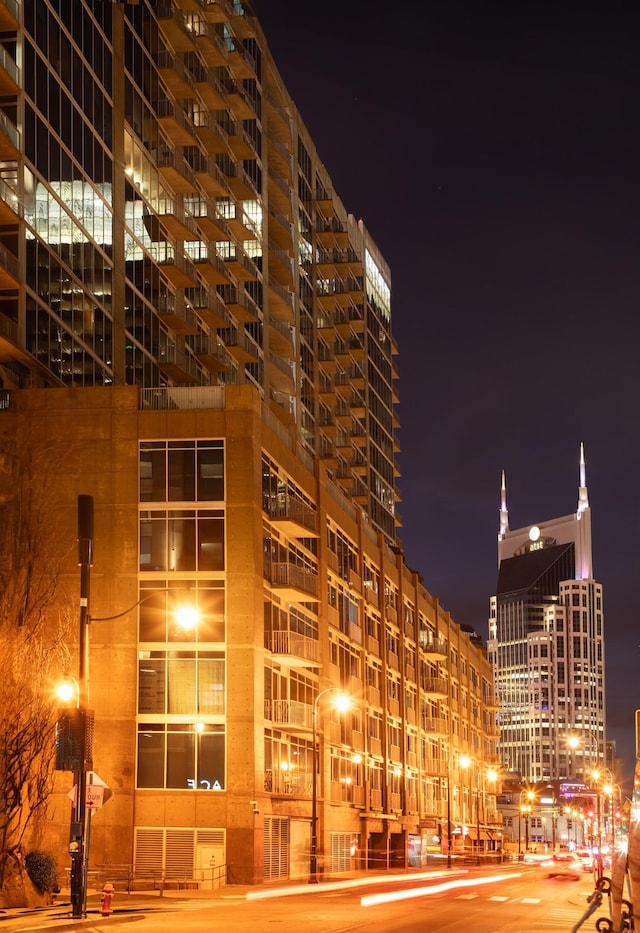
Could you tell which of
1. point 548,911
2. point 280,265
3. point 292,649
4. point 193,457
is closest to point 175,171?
point 280,265

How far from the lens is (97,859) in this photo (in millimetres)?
49969

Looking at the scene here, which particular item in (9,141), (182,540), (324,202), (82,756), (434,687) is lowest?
(82,756)

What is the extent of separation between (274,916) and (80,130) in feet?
134

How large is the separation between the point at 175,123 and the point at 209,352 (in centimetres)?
1274

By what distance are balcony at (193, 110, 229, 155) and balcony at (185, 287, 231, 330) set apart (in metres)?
8.53

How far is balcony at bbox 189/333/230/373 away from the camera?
248 feet

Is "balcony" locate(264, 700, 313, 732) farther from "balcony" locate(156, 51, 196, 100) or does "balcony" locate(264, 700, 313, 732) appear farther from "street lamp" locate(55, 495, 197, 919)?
"balcony" locate(156, 51, 196, 100)

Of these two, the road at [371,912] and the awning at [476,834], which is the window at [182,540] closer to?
the road at [371,912]

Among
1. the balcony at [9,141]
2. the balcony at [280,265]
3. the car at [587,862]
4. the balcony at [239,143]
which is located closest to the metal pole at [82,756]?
the balcony at [9,141]

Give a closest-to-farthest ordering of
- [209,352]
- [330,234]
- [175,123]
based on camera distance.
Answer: [175,123]
[209,352]
[330,234]

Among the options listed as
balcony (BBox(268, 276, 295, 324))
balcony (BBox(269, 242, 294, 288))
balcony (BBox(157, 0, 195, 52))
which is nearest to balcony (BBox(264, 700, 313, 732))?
balcony (BBox(268, 276, 295, 324))

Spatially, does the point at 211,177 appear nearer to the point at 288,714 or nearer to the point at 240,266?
the point at 240,266

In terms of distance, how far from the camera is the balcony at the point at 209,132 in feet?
254

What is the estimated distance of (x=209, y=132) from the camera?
77.5 m
